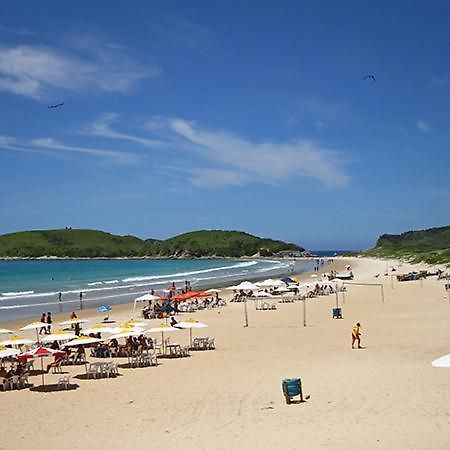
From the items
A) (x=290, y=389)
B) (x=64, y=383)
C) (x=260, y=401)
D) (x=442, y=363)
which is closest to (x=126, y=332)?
(x=64, y=383)

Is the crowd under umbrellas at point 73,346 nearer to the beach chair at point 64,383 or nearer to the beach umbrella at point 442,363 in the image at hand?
the beach chair at point 64,383

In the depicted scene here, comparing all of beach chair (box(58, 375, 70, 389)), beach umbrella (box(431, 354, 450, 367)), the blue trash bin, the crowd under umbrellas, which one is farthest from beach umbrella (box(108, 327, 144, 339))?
beach umbrella (box(431, 354, 450, 367))

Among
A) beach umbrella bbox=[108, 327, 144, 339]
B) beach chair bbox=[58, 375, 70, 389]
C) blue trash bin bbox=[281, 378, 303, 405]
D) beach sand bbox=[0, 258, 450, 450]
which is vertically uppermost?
beach umbrella bbox=[108, 327, 144, 339]

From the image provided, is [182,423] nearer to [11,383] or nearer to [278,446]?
[278,446]

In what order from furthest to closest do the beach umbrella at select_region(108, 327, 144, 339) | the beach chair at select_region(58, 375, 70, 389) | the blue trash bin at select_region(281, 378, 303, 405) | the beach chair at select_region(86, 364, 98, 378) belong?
the beach umbrella at select_region(108, 327, 144, 339) → the beach chair at select_region(86, 364, 98, 378) → the beach chair at select_region(58, 375, 70, 389) → the blue trash bin at select_region(281, 378, 303, 405)

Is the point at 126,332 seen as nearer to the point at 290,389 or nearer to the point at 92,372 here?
the point at 92,372

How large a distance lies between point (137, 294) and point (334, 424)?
39182 millimetres

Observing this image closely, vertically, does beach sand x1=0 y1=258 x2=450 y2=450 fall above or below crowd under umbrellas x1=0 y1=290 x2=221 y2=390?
below

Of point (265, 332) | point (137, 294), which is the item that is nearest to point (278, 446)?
point (265, 332)

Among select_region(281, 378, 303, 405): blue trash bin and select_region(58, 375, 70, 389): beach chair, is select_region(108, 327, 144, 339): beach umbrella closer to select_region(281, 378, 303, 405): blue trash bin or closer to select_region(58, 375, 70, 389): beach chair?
select_region(58, 375, 70, 389): beach chair

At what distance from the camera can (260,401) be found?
490 inches

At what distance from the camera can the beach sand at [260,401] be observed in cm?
1008

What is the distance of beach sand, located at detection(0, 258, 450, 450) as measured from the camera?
33.1 feet

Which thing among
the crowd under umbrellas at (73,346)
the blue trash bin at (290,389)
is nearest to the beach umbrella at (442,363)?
the blue trash bin at (290,389)
